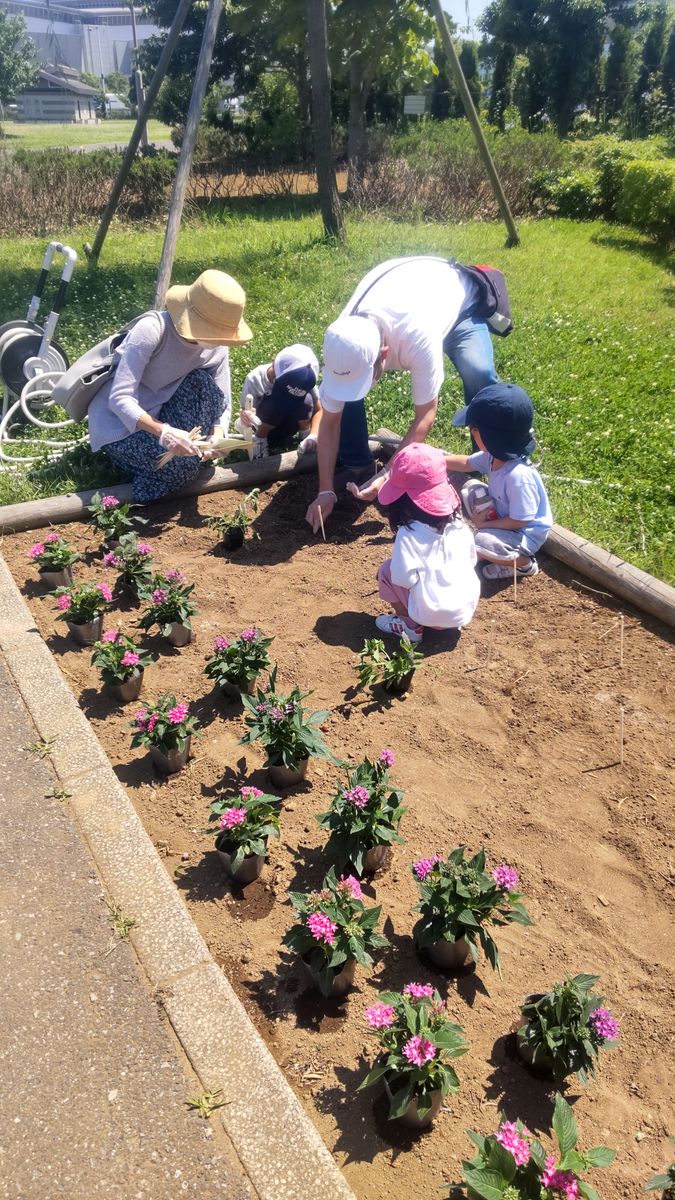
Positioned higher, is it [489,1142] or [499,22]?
[499,22]

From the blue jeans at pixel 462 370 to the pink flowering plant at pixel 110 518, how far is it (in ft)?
4.06

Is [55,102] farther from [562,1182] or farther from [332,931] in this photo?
[562,1182]

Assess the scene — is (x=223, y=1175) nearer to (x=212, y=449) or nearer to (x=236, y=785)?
(x=236, y=785)

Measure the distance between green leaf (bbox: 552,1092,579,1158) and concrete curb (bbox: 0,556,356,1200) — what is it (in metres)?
0.44

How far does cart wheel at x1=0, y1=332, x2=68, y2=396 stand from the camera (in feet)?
16.7

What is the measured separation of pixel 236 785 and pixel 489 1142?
55.2 inches

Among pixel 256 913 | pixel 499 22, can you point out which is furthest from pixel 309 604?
pixel 499 22

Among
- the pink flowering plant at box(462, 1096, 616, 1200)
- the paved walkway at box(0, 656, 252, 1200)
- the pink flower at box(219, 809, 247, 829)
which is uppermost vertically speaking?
the pink flower at box(219, 809, 247, 829)

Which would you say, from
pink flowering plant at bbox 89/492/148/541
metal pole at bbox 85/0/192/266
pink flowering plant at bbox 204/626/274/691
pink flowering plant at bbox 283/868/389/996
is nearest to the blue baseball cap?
pink flowering plant at bbox 204/626/274/691

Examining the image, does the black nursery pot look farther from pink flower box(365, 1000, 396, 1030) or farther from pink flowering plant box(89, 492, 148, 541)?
pink flower box(365, 1000, 396, 1030)

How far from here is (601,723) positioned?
308cm

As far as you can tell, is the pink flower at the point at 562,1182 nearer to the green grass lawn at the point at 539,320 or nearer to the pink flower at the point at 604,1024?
the pink flower at the point at 604,1024

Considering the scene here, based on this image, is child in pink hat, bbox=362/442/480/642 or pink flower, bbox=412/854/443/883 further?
child in pink hat, bbox=362/442/480/642

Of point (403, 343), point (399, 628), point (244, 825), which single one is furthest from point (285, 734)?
point (403, 343)
